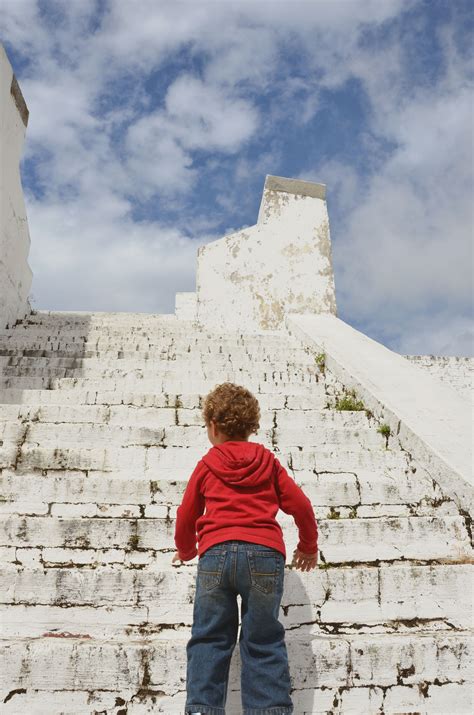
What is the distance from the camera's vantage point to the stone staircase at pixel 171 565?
1.84 m

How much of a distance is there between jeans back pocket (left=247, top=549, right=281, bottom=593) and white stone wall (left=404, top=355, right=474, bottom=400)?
730 cm

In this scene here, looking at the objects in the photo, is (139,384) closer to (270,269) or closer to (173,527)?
(173,527)

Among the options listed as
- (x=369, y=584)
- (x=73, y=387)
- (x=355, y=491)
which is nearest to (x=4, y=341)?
(x=73, y=387)

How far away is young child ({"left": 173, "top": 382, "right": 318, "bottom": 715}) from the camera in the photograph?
5.38 ft

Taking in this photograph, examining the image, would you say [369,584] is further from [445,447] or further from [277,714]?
[445,447]

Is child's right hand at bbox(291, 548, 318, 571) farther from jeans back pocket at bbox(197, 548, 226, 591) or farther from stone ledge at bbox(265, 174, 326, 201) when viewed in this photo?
A: stone ledge at bbox(265, 174, 326, 201)

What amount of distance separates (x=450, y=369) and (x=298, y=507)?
7525mm

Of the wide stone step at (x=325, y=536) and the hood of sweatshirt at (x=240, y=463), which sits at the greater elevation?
the hood of sweatshirt at (x=240, y=463)

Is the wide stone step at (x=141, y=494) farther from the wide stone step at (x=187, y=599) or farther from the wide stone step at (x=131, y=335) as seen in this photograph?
the wide stone step at (x=131, y=335)

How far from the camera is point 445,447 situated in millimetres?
2887

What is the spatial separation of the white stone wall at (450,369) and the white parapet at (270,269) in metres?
1.94

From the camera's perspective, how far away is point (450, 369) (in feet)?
28.3

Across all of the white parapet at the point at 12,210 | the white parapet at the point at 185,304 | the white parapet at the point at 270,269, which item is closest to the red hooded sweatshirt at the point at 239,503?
the white parapet at the point at 12,210

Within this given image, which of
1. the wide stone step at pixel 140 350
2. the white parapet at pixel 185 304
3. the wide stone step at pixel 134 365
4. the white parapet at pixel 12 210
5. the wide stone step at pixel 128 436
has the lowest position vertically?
the wide stone step at pixel 128 436
